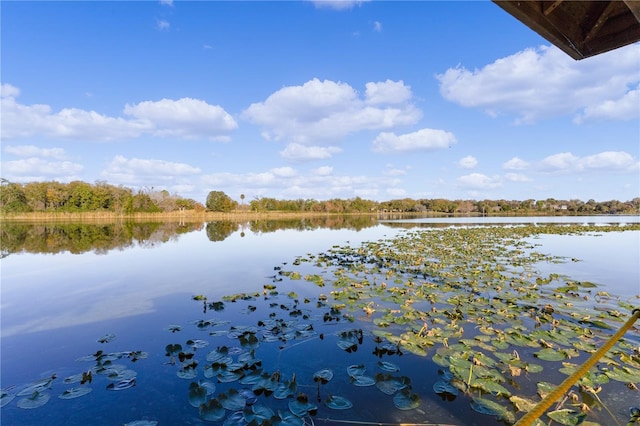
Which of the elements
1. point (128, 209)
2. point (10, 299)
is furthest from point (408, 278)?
point (128, 209)

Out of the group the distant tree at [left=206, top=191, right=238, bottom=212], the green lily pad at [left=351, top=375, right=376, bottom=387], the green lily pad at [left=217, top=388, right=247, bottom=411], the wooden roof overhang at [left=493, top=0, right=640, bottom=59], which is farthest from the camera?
the distant tree at [left=206, top=191, right=238, bottom=212]

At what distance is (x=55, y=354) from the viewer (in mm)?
4629

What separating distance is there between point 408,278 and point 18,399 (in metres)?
8.33

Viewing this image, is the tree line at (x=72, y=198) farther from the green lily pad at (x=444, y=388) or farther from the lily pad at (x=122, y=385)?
the green lily pad at (x=444, y=388)

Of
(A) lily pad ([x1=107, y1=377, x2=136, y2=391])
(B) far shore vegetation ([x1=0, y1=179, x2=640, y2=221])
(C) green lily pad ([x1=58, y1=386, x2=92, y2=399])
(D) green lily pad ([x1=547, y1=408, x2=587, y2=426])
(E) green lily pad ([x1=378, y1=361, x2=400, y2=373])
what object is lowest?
(A) lily pad ([x1=107, y1=377, x2=136, y2=391])

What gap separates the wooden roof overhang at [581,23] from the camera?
2.54 metres

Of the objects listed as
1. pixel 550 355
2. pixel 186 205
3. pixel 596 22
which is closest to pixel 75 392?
pixel 550 355

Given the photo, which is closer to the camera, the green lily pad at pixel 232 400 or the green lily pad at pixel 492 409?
the green lily pad at pixel 492 409

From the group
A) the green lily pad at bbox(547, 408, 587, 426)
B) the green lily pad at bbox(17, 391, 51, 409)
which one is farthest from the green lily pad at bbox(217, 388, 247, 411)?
the green lily pad at bbox(547, 408, 587, 426)

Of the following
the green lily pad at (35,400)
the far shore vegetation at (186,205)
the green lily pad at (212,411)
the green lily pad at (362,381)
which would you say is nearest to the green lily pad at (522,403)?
the green lily pad at (362,381)

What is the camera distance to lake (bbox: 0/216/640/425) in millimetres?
3229

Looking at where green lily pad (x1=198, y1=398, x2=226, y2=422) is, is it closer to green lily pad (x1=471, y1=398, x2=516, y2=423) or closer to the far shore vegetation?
green lily pad (x1=471, y1=398, x2=516, y2=423)

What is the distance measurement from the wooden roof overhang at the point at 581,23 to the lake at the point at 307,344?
3576 mm

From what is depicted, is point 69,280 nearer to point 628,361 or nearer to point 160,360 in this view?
point 160,360
